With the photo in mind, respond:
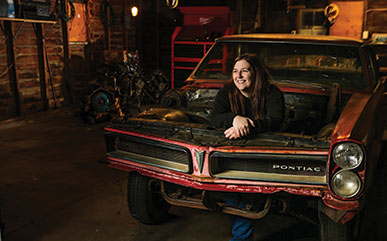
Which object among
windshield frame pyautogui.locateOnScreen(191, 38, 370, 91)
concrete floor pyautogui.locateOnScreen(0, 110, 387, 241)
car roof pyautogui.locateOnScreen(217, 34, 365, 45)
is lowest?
concrete floor pyautogui.locateOnScreen(0, 110, 387, 241)

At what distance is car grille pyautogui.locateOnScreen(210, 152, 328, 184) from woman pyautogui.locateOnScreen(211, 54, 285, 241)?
289mm

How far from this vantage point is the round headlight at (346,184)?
2.44 metres

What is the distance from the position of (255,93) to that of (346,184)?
102cm

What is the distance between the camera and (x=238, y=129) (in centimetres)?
282

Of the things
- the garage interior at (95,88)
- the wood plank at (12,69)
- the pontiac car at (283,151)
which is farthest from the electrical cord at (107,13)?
the pontiac car at (283,151)

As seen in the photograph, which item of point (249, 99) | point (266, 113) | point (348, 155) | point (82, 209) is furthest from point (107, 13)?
point (348, 155)

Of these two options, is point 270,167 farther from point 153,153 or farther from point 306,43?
point 306,43

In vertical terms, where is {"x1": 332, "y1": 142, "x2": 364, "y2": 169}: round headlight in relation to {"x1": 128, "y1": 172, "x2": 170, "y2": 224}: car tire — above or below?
above

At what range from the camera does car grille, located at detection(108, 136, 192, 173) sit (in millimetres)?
2883

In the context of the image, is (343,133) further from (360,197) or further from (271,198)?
(271,198)

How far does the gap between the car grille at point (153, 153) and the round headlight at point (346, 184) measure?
38.6 inches

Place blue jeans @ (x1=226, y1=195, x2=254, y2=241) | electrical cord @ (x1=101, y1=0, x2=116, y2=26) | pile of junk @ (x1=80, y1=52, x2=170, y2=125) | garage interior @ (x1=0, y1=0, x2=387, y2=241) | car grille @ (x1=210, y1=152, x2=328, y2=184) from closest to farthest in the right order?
car grille @ (x1=210, y1=152, x2=328, y2=184), blue jeans @ (x1=226, y1=195, x2=254, y2=241), garage interior @ (x1=0, y1=0, x2=387, y2=241), pile of junk @ (x1=80, y1=52, x2=170, y2=125), electrical cord @ (x1=101, y1=0, x2=116, y2=26)

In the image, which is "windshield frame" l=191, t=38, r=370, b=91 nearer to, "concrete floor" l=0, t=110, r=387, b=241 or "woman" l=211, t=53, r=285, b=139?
"woman" l=211, t=53, r=285, b=139

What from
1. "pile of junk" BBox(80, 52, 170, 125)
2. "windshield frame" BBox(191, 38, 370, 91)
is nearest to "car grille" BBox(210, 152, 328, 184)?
"windshield frame" BBox(191, 38, 370, 91)
